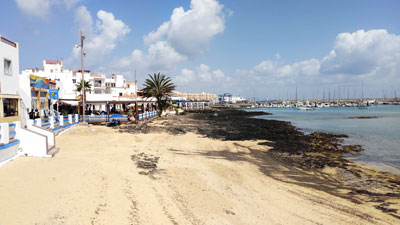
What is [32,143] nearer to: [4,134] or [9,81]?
[4,134]

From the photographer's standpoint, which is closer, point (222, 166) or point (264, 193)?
point (264, 193)

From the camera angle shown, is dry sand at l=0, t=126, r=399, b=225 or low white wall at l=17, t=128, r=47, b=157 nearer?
dry sand at l=0, t=126, r=399, b=225

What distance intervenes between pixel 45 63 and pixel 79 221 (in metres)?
→ 70.1

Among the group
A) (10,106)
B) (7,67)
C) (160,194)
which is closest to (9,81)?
(7,67)

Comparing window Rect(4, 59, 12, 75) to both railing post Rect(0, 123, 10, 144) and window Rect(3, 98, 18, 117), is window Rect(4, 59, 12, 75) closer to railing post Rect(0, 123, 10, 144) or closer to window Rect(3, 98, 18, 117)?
window Rect(3, 98, 18, 117)

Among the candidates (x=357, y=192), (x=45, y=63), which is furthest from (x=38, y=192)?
(x=45, y=63)

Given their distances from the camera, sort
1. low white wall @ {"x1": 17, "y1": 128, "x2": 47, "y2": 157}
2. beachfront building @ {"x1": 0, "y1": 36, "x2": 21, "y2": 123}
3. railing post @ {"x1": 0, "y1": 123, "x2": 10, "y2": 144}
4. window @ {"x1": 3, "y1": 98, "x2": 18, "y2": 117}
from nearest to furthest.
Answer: railing post @ {"x1": 0, "y1": 123, "x2": 10, "y2": 144} → low white wall @ {"x1": 17, "y1": 128, "x2": 47, "y2": 157} → beachfront building @ {"x1": 0, "y1": 36, "x2": 21, "y2": 123} → window @ {"x1": 3, "y1": 98, "x2": 18, "y2": 117}

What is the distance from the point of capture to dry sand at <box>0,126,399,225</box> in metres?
6.11

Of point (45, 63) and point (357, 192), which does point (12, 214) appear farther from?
point (45, 63)

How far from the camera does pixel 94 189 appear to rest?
25.0ft

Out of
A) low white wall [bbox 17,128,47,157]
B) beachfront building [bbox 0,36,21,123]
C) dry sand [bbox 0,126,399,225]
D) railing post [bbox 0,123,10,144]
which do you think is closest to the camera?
dry sand [bbox 0,126,399,225]

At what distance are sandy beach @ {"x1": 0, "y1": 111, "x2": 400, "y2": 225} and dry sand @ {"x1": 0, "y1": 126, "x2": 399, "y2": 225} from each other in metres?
0.02

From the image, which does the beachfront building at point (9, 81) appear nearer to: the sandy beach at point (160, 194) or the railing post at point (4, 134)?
the sandy beach at point (160, 194)

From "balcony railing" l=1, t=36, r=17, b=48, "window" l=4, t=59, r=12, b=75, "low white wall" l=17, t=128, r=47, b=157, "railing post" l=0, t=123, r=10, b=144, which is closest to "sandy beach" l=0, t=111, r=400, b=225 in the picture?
"low white wall" l=17, t=128, r=47, b=157
